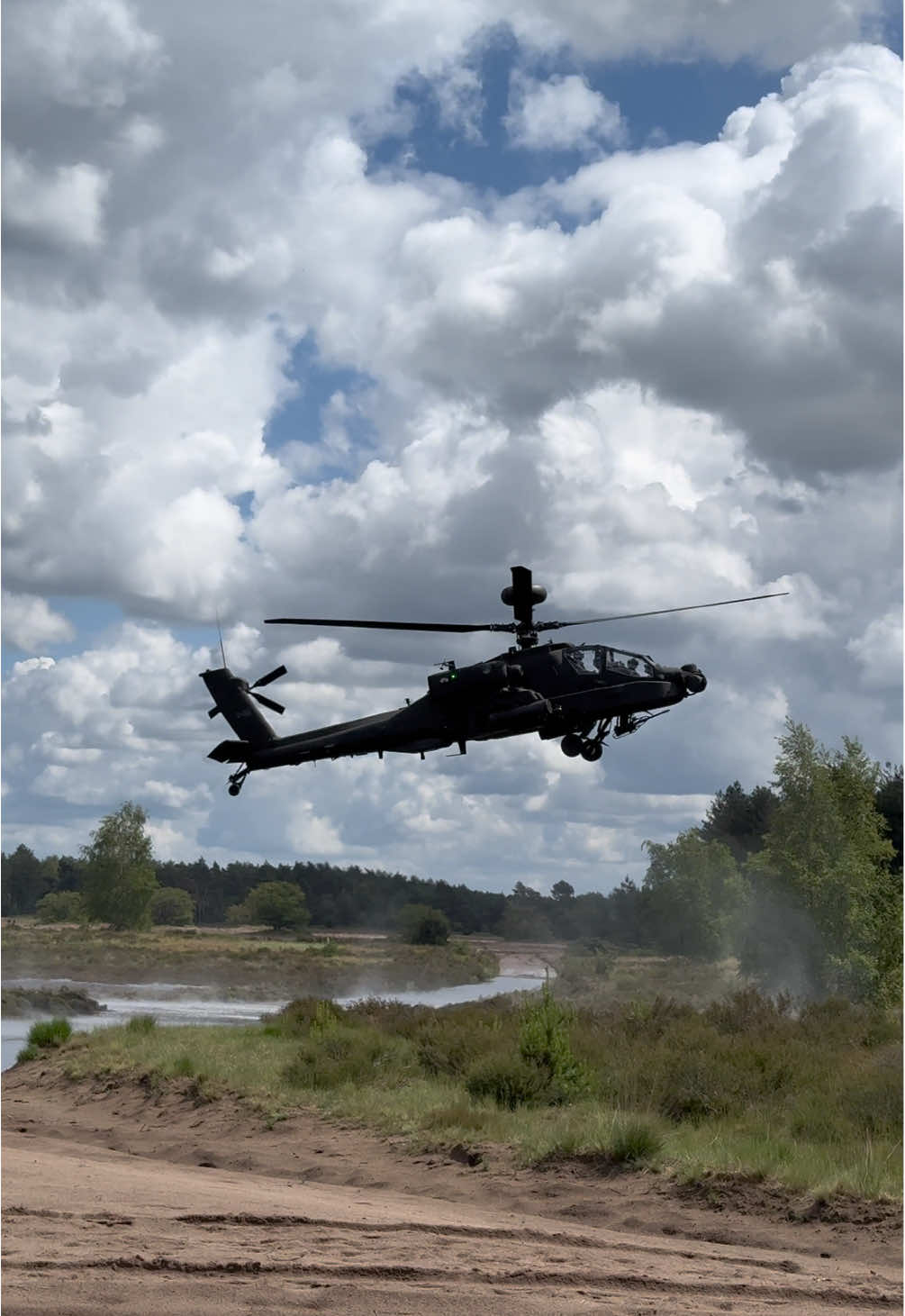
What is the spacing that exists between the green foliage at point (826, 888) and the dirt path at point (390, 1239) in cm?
2629

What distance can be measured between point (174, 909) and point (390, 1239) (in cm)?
9202

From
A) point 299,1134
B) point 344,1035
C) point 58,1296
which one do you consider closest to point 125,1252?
point 58,1296

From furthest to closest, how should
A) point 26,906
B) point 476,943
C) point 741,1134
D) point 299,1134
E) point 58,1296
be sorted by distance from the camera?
point 26,906
point 476,943
point 299,1134
point 741,1134
point 58,1296

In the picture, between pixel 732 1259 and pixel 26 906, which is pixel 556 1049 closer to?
pixel 732 1259

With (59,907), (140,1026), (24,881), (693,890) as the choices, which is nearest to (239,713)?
(140,1026)

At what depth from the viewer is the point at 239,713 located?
62.0 ft

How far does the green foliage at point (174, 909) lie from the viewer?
3996 inches

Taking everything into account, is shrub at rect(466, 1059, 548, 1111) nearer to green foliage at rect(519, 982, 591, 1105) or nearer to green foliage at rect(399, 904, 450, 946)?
green foliage at rect(519, 982, 591, 1105)

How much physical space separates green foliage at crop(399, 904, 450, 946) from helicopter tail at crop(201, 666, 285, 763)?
5697 centimetres

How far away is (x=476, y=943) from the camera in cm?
8362

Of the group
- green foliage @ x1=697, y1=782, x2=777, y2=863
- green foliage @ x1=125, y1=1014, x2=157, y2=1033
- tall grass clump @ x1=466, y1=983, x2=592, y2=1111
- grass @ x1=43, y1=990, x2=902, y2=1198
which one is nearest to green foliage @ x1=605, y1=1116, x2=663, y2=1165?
grass @ x1=43, y1=990, x2=902, y2=1198

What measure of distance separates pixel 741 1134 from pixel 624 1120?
1652 mm

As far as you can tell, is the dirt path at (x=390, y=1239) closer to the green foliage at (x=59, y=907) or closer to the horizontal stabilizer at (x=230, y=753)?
the horizontal stabilizer at (x=230, y=753)

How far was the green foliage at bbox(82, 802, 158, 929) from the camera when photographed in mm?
79562
